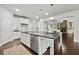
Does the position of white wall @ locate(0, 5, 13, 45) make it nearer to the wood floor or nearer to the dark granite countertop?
the wood floor

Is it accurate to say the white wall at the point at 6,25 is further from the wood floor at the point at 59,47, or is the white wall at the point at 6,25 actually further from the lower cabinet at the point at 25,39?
the lower cabinet at the point at 25,39

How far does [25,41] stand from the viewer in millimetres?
1770

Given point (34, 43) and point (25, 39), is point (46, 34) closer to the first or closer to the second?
point (34, 43)

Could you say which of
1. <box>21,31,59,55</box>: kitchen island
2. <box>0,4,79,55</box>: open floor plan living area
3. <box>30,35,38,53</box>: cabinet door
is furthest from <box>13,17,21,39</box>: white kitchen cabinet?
<box>30,35,38,53</box>: cabinet door

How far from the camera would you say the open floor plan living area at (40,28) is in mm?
1640

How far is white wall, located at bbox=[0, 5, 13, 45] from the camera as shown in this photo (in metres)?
1.62

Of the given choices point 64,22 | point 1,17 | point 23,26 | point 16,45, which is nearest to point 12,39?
point 16,45

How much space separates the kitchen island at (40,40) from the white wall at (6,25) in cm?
24

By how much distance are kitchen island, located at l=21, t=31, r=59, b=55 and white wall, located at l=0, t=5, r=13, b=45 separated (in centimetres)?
24

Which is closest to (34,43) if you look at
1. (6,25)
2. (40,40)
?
(40,40)

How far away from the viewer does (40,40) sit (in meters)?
1.77

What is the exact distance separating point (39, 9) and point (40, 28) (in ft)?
1.07

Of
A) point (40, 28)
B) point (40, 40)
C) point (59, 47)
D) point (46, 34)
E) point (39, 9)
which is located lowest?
point (59, 47)
